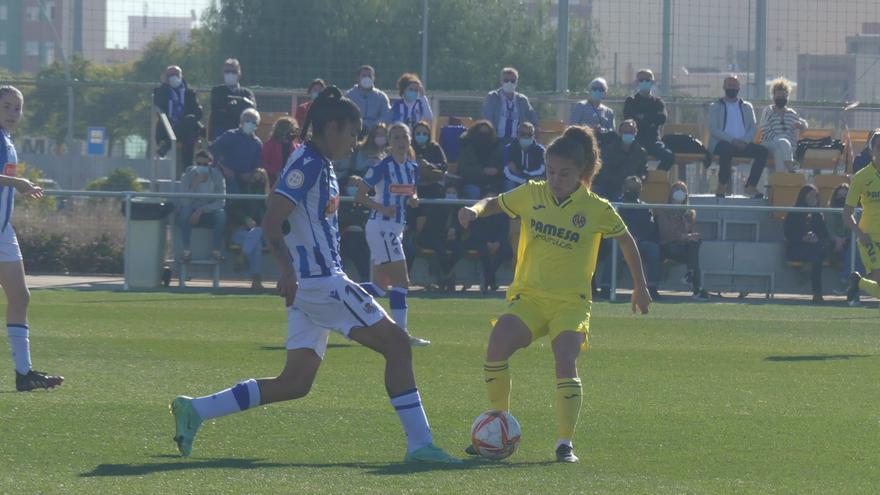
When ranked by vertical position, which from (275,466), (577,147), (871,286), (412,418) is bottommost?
(275,466)

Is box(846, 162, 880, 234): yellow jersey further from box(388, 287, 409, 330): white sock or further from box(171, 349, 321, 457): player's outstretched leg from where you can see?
box(171, 349, 321, 457): player's outstretched leg

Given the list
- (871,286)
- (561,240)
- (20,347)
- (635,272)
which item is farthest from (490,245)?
(561,240)

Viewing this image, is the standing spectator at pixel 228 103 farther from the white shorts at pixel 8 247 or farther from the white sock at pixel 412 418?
the white sock at pixel 412 418

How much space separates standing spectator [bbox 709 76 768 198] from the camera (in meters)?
21.5

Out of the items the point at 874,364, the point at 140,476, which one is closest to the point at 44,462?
the point at 140,476

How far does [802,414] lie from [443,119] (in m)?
14.1

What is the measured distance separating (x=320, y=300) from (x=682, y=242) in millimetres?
12943

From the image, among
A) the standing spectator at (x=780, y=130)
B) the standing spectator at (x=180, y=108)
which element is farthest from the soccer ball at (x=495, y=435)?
the standing spectator at (x=780, y=130)

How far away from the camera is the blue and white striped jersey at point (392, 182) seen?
44.5 feet

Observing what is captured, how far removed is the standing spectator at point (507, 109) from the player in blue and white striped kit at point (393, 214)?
7.13 m

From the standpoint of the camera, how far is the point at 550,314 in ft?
24.7

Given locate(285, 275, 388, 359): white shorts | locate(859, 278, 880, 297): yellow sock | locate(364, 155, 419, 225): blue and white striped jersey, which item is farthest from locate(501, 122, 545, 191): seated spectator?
locate(285, 275, 388, 359): white shorts

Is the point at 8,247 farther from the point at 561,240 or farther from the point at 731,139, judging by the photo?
the point at 731,139

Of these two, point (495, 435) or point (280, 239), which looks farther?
point (495, 435)
